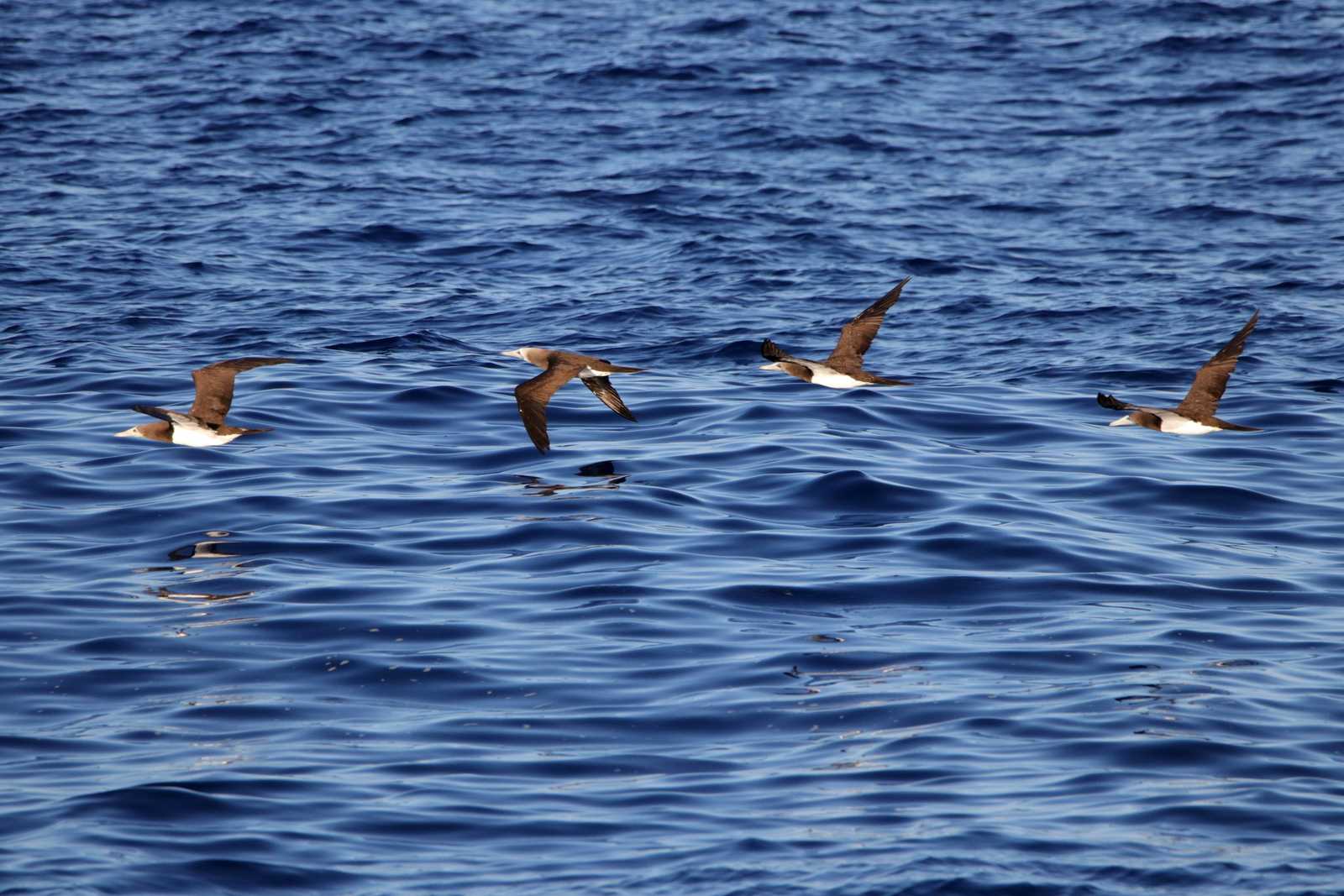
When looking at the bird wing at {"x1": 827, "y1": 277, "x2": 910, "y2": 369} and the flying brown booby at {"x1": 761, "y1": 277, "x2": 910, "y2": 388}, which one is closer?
the flying brown booby at {"x1": 761, "y1": 277, "x2": 910, "y2": 388}

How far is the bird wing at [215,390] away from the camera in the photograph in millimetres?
12452

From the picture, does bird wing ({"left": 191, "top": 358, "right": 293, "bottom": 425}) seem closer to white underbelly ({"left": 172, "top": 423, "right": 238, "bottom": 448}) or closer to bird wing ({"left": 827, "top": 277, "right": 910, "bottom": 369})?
white underbelly ({"left": 172, "top": 423, "right": 238, "bottom": 448})

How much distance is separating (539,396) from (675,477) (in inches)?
52.6

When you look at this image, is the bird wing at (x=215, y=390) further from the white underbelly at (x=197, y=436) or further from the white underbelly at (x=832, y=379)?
the white underbelly at (x=832, y=379)

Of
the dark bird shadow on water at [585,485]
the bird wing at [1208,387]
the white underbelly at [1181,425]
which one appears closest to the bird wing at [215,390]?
the dark bird shadow on water at [585,485]

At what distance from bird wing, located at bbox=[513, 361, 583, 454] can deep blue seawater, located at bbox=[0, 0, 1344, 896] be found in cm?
51

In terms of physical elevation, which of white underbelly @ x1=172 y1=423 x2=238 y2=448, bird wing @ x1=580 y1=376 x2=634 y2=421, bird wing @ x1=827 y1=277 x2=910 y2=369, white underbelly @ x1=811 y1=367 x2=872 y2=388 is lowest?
bird wing @ x1=580 y1=376 x2=634 y2=421

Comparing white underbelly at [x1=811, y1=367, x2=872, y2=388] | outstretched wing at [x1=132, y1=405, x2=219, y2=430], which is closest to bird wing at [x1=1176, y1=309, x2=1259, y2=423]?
white underbelly at [x1=811, y1=367, x2=872, y2=388]

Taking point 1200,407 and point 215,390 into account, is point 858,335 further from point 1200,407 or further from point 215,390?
point 215,390

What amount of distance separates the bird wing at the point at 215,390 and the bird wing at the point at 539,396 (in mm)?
1883

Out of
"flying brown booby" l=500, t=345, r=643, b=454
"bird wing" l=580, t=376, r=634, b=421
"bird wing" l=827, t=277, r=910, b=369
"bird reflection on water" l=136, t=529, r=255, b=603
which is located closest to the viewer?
"bird reflection on water" l=136, t=529, r=255, b=603

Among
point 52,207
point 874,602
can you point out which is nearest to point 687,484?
point 874,602

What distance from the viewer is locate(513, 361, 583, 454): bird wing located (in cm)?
1290

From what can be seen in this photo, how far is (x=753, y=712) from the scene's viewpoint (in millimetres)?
8875
